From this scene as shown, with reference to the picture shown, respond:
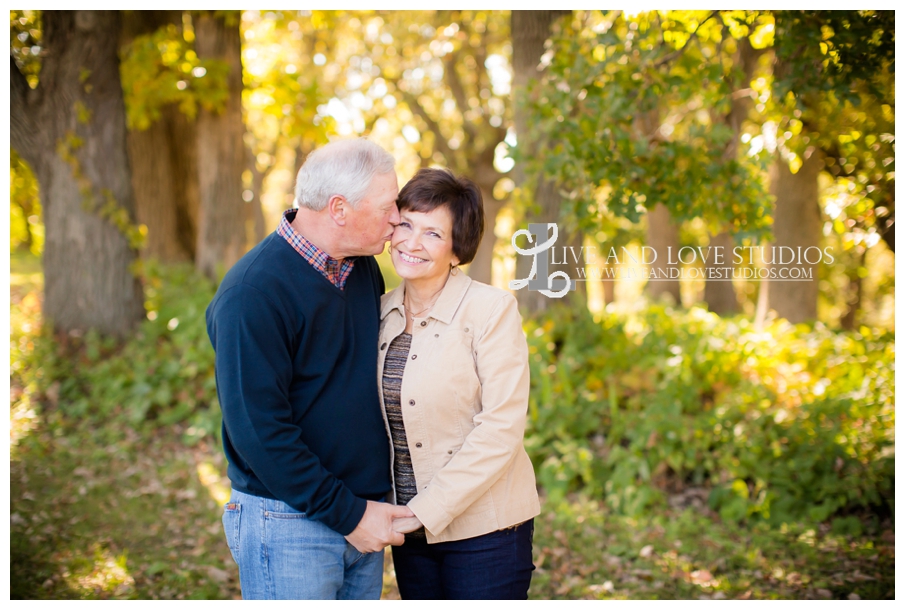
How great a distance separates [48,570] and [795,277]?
7195mm

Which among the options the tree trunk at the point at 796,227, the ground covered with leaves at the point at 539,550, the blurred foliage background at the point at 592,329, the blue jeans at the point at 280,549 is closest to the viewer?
the blue jeans at the point at 280,549

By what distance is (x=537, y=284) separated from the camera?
19.5 ft

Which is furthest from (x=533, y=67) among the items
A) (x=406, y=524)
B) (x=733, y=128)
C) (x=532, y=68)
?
(x=406, y=524)

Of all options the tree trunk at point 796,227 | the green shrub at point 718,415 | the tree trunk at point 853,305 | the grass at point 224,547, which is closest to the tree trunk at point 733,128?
the tree trunk at point 796,227

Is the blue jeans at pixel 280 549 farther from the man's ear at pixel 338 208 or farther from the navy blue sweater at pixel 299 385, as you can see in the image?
the man's ear at pixel 338 208

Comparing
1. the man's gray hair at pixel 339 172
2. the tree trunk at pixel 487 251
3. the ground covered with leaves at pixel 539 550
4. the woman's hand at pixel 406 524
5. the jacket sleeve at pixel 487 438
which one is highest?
the tree trunk at pixel 487 251

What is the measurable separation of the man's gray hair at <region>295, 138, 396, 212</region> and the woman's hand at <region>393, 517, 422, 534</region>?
3.59 feet

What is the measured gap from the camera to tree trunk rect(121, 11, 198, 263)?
9672mm

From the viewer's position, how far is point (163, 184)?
1004 cm

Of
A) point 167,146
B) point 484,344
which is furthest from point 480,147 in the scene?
point 484,344

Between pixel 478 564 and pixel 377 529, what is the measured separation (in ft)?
1.32

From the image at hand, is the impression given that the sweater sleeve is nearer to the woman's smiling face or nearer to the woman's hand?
the woman's hand

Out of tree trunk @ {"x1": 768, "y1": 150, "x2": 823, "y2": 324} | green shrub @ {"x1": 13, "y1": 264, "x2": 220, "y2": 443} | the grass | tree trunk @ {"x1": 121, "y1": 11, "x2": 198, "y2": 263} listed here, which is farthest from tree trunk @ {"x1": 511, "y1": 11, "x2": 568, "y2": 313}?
tree trunk @ {"x1": 121, "y1": 11, "x2": 198, "y2": 263}

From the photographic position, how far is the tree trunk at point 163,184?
31.7 ft
